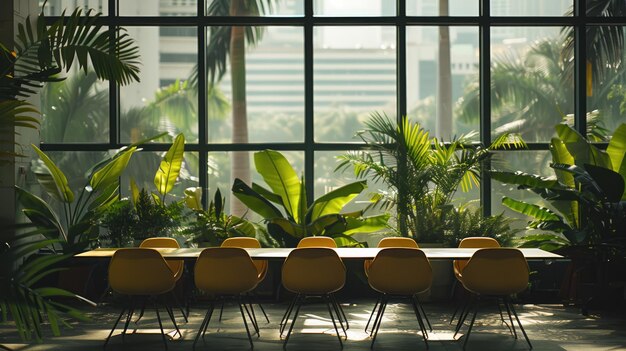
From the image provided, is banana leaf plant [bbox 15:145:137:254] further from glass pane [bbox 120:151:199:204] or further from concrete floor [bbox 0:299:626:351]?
glass pane [bbox 120:151:199:204]

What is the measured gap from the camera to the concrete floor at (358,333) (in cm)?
578

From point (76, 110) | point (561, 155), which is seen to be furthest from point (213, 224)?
point (561, 155)

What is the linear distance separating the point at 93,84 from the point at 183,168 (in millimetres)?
1456

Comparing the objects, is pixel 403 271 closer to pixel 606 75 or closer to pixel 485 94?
pixel 485 94

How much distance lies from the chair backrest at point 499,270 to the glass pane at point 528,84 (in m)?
3.93

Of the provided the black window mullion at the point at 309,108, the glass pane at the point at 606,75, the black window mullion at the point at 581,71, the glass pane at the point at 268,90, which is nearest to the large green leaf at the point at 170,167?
the glass pane at the point at 268,90

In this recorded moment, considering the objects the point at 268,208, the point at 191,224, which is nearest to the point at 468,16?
the point at 268,208

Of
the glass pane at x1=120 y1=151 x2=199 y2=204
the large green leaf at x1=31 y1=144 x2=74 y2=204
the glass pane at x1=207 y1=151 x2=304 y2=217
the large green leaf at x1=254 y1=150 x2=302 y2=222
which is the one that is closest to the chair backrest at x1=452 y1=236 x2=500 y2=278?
the large green leaf at x1=254 y1=150 x2=302 y2=222

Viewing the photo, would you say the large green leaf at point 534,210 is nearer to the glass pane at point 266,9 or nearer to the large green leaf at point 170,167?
the glass pane at point 266,9

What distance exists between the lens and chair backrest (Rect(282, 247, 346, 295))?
19.3 ft

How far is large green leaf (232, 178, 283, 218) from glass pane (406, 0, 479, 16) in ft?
9.32

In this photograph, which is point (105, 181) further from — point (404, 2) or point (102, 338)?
point (404, 2)

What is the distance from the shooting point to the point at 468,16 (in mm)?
9383

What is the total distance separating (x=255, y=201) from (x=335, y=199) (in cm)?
85
